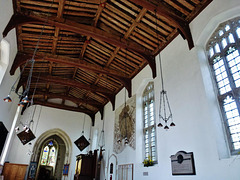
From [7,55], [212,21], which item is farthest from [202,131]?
[7,55]

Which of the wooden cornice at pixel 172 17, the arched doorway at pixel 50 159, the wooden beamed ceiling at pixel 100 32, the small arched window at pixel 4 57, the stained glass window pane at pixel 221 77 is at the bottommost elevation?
the arched doorway at pixel 50 159

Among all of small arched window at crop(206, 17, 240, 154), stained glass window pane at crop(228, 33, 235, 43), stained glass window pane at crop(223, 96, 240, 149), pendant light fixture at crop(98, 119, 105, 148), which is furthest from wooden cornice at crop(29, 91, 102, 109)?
stained glass window pane at crop(228, 33, 235, 43)

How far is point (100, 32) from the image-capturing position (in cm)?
668

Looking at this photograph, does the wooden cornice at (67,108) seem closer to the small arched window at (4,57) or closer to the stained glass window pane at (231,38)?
the small arched window at (4,57)

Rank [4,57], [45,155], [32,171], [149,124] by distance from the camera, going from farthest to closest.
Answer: [45,155] < [32,171] < [149,124] < [4,57]

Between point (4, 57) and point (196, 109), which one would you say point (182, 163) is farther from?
point (4, 57)

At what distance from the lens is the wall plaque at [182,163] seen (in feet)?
14.5

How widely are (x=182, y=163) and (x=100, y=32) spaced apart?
4.96m

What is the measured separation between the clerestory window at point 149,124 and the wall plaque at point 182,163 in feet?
4.32

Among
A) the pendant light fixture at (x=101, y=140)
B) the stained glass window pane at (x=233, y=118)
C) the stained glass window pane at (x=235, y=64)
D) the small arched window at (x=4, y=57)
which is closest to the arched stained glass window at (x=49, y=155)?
the pendant light fixture at (x=101, y=140)

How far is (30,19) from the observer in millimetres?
5898

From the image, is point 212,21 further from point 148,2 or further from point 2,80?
point 2,80

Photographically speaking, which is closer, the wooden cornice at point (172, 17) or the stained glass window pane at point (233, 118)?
the stained glass window pane at point (233, 118)

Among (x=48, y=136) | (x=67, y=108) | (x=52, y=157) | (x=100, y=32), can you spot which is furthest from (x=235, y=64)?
(x=52, y=157)
